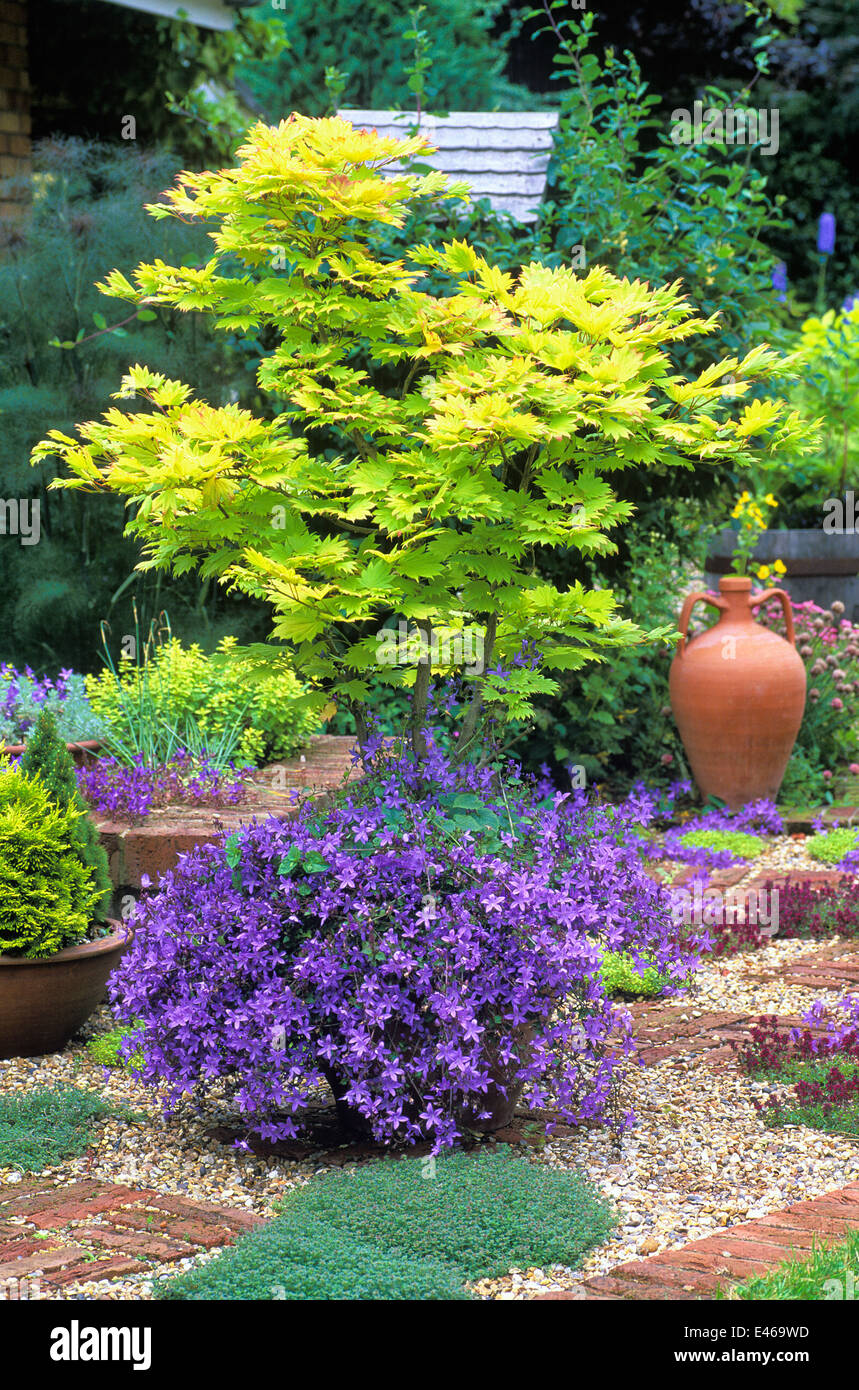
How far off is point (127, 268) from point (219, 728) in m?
3.03

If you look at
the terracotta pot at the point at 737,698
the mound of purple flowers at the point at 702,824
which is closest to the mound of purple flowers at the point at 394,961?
the mound of purple flowers at the point at 702,824

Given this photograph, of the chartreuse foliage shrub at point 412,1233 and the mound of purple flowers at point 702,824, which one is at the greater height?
the chartreuse foliage shrub at point 412,1233

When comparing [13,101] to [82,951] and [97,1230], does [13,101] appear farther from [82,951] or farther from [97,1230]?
[97,1230]

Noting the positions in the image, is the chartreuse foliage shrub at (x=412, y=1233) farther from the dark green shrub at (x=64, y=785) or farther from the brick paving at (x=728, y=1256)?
the dark green shrub at (x=64, y=785)

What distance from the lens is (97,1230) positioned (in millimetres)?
2826

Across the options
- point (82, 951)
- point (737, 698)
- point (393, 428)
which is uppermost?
point (393, 428)

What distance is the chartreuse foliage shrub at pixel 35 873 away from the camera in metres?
3.76

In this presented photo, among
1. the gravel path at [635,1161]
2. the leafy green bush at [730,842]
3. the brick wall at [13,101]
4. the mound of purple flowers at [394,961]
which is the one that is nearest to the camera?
the gravel path at [635,1161]

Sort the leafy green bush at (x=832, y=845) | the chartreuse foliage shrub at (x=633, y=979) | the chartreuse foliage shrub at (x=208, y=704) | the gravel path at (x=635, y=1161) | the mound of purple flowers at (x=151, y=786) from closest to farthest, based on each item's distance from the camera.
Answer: the gravel path at (x=635, y=1161) → the chartreuse foliage shrub at (x=633, y=979) → the mound of purple flowers at (x=151, y=786) → the chartreuse foliage shrub at (x=208, y=704) → the leafy green bush at (x=832, y=845)

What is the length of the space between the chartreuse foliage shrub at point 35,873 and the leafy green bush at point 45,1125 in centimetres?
43

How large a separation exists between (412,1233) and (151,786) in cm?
245

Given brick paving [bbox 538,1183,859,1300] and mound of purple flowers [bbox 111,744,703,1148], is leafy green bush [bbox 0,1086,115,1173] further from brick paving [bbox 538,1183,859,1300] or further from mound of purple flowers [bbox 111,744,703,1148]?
brick paving [bbox 538,1183,859,1300]

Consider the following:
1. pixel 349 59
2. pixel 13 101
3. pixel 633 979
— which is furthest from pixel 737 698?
pixel 349 59

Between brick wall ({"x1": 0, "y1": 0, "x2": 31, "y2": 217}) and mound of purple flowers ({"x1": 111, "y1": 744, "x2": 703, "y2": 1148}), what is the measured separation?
5.80 metres
